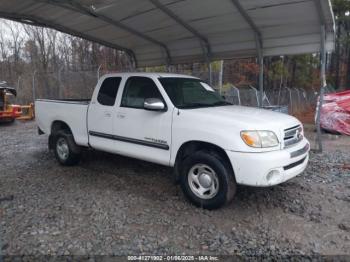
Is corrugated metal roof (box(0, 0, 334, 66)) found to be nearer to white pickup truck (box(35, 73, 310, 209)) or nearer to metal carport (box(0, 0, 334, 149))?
metal carport (box(0, 0, 334, 149))

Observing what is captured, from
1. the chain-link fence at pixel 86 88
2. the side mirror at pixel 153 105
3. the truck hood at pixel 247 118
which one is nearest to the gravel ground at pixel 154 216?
the truck hood at pixel 247 118

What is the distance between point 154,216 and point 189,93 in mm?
2254

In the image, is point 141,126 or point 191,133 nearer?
point 191,133

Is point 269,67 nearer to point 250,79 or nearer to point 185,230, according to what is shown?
point 250,79

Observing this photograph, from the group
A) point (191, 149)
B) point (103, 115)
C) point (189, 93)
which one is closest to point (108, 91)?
point (103, 115)

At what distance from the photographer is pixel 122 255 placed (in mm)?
3574

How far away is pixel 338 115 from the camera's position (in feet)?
37.4

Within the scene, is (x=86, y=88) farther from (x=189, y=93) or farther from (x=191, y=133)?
(x=191, y=133)

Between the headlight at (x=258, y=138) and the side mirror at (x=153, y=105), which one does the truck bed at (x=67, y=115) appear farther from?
the headlight at (x=258, y=138)

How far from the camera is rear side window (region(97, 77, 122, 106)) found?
605 cm

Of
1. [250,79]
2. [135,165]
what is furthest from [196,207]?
[250,79]

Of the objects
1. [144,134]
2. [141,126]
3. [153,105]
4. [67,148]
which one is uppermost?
[153,105]

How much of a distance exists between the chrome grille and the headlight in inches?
13.6

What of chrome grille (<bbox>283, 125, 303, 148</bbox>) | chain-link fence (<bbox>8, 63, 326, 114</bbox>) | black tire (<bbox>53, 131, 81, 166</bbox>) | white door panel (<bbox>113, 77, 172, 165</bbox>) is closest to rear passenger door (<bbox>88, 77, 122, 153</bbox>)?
white door panel (<bbox>113, 77, 172, 165</bbox>)
